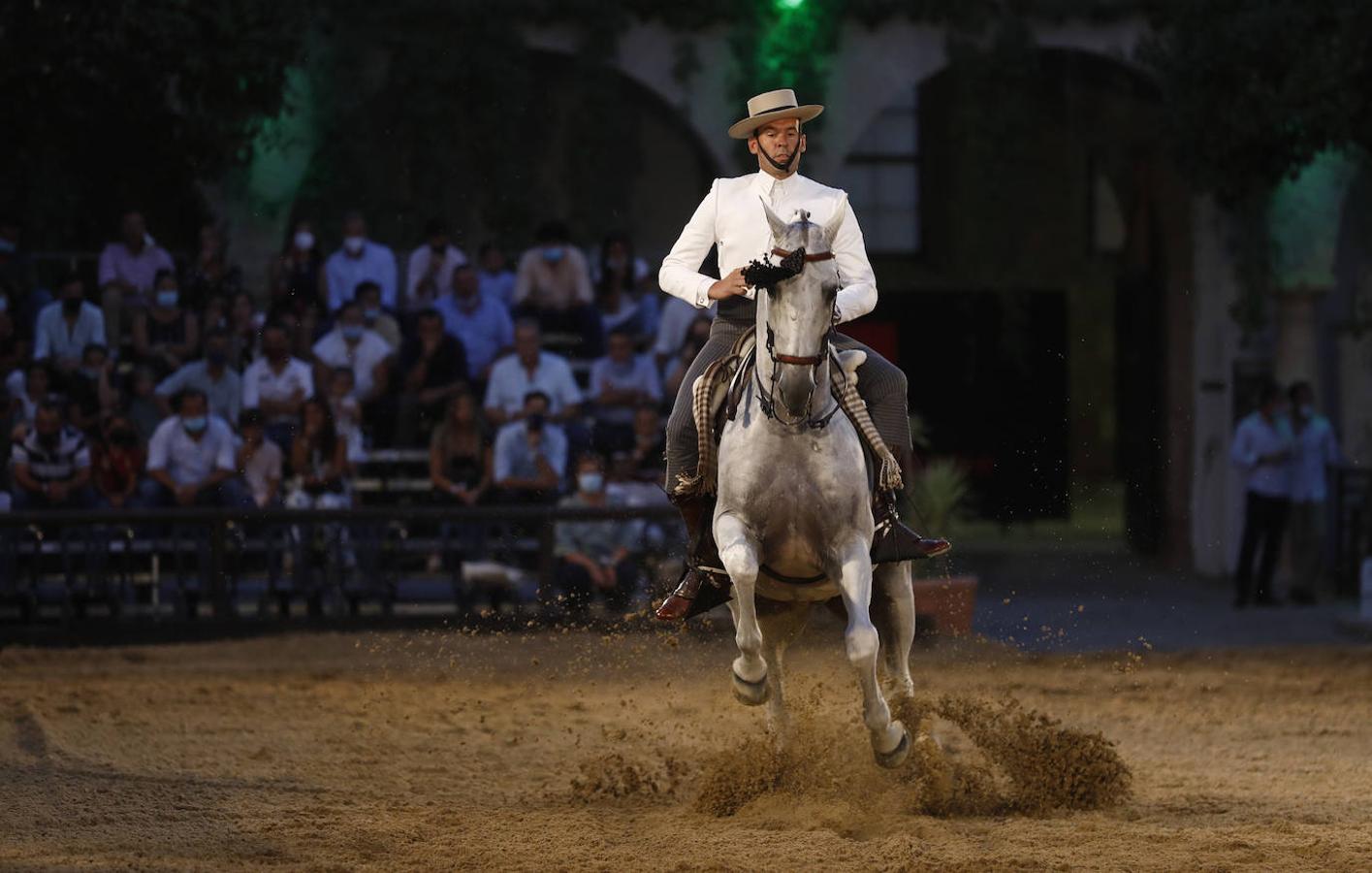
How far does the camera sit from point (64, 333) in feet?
54.5

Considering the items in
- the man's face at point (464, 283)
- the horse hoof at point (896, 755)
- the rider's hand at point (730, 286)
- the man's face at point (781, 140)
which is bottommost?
the horse hoof at point (896, 755)

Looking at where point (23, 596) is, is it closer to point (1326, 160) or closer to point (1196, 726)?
point (1196, 726)

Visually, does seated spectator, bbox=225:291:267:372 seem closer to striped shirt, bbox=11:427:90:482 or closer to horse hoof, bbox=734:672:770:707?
striped shirt, bbox=11:427:90:482

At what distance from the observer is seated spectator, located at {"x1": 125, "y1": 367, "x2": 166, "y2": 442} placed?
1614cm

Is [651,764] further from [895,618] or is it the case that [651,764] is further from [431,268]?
[431,268]

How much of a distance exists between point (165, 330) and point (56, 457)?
5.60ft

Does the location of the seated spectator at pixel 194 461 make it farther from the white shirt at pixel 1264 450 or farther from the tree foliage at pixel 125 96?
the white shirt at pixel 1264 450

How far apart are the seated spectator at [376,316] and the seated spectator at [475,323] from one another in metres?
0.41

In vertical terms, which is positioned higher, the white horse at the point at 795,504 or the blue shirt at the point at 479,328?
the blue shirt at the point at 479,328

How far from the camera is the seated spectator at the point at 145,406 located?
1614 cm

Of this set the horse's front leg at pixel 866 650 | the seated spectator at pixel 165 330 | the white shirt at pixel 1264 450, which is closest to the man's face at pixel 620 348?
the seated spectator at pixel 165 330

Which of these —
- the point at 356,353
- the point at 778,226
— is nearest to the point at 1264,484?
the point at 356,353

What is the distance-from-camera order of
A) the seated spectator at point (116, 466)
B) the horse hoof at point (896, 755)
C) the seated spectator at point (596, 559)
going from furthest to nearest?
the seated spectator at point (116, 466)
the seated spectator at point (596, 559)
the horse hoof at point (896, 755)

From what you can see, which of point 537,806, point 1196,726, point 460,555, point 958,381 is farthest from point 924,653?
point 958,381
